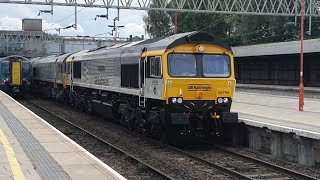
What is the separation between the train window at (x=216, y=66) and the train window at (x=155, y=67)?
55.8 inches

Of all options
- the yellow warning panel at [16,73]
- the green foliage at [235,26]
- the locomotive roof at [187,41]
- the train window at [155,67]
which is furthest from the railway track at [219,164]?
the green foliage at [235,26]

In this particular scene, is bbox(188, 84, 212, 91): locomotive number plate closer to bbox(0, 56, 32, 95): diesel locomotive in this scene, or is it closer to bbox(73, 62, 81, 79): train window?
bbox(73, 62, 81, 79): train window

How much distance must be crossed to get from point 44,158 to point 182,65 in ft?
18.1

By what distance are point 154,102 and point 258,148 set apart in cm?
352

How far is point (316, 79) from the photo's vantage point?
3091cm

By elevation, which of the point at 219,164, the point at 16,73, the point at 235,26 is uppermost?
the point at 235,26

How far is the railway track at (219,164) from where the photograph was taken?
1070 cm

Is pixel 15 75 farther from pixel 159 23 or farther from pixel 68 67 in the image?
pixel 159 23

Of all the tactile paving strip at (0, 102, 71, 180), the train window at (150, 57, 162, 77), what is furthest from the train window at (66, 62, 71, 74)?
the train window at (150, 57, 162, 77)

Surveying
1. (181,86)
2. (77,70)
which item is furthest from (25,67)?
(181,86)

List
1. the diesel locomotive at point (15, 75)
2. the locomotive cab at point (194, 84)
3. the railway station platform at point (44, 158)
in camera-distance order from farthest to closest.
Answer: the diesel locomotive at point (15, 75), the locomotive cab at point (194, 84), the railway station platform at point (44, 158)

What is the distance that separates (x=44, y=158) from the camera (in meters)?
10.1

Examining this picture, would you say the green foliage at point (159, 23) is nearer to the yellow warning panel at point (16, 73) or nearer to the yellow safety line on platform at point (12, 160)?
the yellow warning panel at point (16, 73)

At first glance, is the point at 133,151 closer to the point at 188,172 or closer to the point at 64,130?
the point at 188,172
